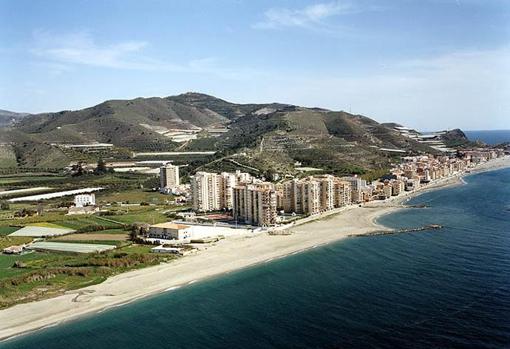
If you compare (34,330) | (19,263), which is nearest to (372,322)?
(34,330)

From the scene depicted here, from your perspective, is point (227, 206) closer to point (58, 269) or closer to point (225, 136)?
point (58, 269)

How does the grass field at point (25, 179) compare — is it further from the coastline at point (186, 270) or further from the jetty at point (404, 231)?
the jetty at point (404, 231)

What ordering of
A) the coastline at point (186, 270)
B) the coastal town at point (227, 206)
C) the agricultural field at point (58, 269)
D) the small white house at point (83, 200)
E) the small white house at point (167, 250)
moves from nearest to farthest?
the coastline at point (186, 270)
the agricultural field at point (58, 269)
the small white house at point (167, 250)
the coastal town at point (227, 206)
the small white house at point (83, 200)

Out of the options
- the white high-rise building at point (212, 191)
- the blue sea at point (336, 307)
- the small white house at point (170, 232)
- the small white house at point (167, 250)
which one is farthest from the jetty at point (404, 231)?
the white high-rise building at point (212, 191)

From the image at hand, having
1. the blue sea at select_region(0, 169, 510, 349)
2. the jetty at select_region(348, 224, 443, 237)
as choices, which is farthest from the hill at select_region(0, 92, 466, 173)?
the blue sea at select_region(0, 169, 510, 349)

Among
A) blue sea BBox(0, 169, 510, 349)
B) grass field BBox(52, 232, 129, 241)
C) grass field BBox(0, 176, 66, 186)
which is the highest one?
grass field BBox(0, 176, 66, 186)

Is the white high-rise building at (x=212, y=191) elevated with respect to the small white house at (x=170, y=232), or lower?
elevated

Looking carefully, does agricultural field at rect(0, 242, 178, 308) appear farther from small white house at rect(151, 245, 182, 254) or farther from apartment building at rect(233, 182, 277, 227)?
apartment building at rect(233, 182, 277, 227)
